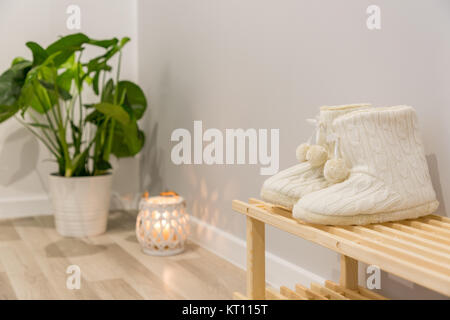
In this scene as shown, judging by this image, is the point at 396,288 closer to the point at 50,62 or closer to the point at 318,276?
the point at 318,276

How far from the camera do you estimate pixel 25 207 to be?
248 cm

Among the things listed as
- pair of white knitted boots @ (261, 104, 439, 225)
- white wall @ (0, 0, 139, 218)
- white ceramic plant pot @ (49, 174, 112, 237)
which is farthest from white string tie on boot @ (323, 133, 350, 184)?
white wall @ (0, 0, 139, 218)

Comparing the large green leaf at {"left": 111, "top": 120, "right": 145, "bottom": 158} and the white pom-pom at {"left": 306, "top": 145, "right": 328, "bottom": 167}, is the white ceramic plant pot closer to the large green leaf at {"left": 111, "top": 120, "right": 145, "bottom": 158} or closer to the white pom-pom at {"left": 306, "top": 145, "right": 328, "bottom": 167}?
the large green leaf at {"left": 111, "top": 120, "right": 145, "bottom": 158}

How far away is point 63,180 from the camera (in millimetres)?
2080

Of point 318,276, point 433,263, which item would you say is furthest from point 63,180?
point 433,263

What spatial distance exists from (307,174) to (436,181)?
0.29 metres

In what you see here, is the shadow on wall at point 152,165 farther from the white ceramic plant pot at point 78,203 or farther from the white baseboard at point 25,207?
the white baseboard at point 25,207

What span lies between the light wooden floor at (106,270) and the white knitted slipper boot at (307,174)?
56cm

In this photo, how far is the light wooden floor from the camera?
1.49 m

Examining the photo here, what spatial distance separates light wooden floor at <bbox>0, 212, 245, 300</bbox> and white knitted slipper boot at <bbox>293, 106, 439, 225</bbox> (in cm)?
68

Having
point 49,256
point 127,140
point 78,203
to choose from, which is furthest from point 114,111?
point 49,256

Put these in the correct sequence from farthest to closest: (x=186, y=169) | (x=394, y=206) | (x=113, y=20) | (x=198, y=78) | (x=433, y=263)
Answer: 1. (x=113, y=20)
2. (x=186, y=169)
3. (x=198, y=78)
4. (x=394, y=206)
5. (x=433, y=263)
